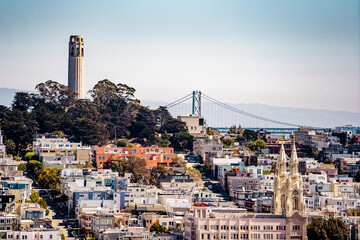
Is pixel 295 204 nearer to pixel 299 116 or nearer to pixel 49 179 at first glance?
pixel 49 179

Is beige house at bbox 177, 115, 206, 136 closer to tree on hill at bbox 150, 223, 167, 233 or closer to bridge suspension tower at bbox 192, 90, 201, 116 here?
bridge suspension tower at bbox 192, 90, 201, 116

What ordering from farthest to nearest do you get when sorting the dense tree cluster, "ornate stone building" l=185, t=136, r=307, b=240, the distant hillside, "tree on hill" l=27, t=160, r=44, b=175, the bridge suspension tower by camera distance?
the distant hillside
the bridge suspension tower
the dense tree cluster
"tree on hill" l=27, t=160, r=44, b=175
"ornate stone building" l=185, t=136, r=307, b=240

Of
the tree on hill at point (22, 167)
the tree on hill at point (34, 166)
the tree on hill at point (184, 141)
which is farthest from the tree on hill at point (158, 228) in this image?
the tree on hill at point (184, 141)

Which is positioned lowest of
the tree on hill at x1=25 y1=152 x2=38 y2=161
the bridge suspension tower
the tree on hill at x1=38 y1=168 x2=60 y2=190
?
the tree on hill at x1=38 y1=168 x2=60 y2=190

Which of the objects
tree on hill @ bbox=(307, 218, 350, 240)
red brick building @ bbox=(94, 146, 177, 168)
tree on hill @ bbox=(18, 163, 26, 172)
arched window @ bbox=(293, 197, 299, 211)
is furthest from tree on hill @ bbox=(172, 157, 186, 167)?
arched window @ bbox=(293, 197, 299, 211)

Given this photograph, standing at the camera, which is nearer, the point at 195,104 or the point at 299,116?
the point at 195,104

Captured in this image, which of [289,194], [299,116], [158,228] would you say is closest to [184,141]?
[289,194]
